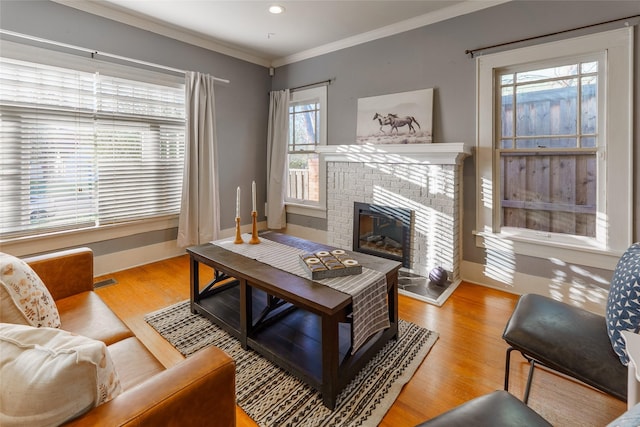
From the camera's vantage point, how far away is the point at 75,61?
2.90 meters

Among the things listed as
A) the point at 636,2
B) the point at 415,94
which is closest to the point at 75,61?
the point at 415,94

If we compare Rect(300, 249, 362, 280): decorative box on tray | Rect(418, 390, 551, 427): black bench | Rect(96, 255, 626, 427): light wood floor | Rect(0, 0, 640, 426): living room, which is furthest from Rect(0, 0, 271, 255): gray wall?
Rect(418, 390, 551, 427): black bench

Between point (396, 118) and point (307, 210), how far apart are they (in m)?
1.71

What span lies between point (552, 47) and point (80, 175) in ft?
14.0

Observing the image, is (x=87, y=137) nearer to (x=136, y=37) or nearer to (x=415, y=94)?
(x=136, y=37)

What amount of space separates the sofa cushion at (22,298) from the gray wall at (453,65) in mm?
3139

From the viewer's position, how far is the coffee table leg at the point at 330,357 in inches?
59.4

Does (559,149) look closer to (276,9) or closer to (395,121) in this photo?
(395,121)

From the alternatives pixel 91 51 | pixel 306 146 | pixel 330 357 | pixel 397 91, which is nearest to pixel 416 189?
pixel 397 91

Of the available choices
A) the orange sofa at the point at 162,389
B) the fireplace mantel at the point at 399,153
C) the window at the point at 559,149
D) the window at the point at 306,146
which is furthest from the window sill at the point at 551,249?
the orange sofa at the point at 162,389

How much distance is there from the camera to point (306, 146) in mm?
4383

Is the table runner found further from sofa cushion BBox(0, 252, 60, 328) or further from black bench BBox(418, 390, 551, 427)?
sofa cushion BBox(0, 252, 60, 328)

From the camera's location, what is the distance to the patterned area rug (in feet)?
4.89

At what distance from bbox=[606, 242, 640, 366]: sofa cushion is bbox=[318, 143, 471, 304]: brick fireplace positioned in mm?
1619
